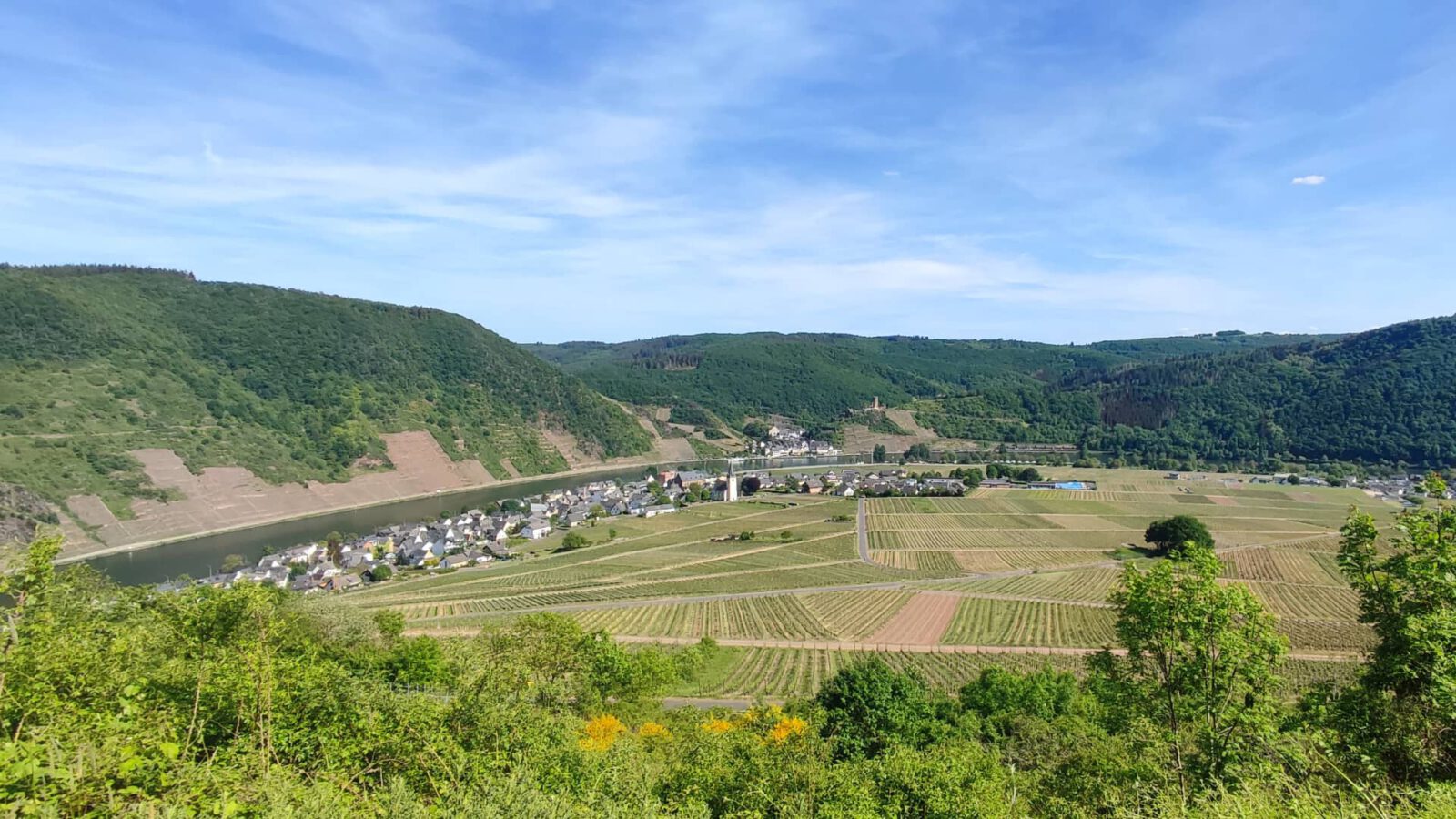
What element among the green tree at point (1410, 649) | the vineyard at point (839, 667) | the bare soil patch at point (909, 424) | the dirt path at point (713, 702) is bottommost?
the vineyard at point (839, 667)

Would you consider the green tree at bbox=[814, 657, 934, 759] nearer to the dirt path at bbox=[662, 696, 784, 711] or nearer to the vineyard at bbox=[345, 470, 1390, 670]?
the dirt path at bbox=[662, 696, 784, 711]

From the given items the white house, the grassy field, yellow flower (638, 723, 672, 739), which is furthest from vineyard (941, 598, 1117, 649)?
the white house

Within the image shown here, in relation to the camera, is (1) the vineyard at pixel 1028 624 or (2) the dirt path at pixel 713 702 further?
(1) the vineyard at pixel 1028 624

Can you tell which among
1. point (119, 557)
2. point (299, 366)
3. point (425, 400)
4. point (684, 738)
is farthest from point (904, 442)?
point (684, 738)

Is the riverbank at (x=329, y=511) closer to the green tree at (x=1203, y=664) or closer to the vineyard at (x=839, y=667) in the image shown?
the vineyard at (x=839, y=667)

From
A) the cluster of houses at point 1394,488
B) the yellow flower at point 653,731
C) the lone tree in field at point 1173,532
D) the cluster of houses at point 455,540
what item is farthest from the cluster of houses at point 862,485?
the yellow flower at point 653,731

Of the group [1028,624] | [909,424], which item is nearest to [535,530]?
[1028,624]
